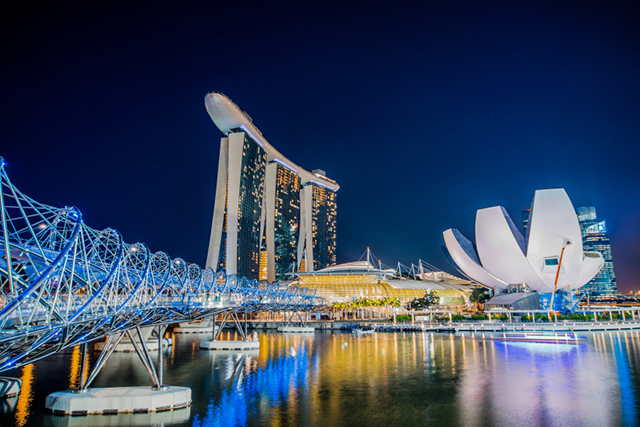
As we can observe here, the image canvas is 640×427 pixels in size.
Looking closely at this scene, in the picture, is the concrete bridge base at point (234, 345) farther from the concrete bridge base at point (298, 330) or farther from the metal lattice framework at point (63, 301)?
the concrete bridge base at point (298, 330)

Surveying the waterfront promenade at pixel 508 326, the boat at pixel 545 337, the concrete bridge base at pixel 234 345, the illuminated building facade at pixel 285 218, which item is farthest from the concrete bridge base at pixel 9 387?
the illuminated building facade at pixel 285 218

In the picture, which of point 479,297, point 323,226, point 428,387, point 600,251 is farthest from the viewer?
A: point 600,251

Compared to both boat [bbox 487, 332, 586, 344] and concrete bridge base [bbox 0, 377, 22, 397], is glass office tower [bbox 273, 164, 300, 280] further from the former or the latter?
Result: concrete bridge base [bbox 0, 377, 22, 397]

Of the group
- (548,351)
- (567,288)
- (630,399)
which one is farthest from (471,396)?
(567,288)

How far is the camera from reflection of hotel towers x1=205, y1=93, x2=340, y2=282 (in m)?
81.9

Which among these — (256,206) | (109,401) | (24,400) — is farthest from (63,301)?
(256,206)

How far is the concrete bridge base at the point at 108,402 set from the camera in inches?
573

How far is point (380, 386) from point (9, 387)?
15.1 meters

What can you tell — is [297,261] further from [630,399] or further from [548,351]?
[630,399]

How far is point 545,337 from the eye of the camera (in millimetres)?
42312

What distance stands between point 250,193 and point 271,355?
6263 cm

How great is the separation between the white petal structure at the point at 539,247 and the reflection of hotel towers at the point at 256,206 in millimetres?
43060

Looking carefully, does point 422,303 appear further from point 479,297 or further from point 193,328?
point 193,328

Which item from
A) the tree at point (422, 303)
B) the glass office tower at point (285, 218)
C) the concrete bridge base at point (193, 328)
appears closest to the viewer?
the concrete bridge base at point (193, 328)
